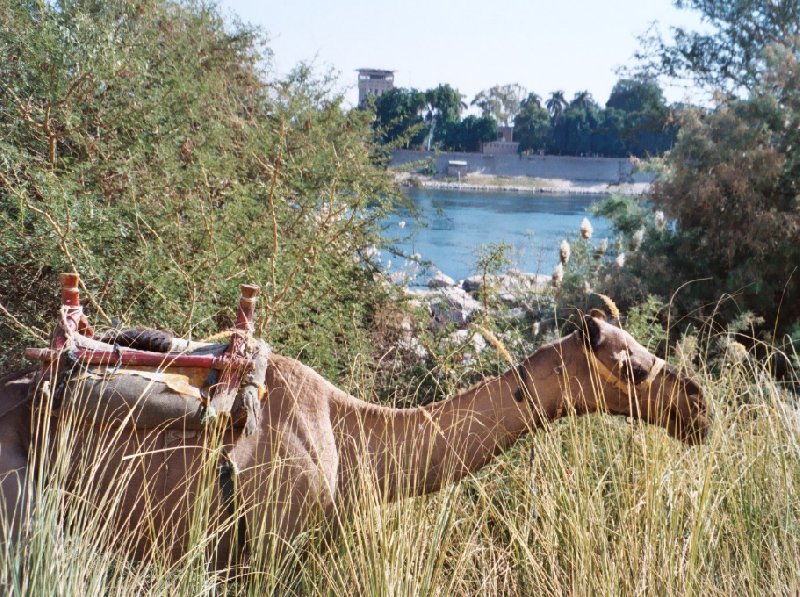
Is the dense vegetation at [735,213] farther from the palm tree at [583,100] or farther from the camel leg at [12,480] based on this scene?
the palm tree at [583,100]

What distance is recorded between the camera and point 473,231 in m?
19.5

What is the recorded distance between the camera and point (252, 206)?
595 centimetres

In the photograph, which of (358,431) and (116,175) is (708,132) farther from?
(358,431)

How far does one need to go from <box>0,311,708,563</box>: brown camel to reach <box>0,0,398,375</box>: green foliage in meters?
1.36

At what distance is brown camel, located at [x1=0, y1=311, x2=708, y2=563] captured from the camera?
111 inches

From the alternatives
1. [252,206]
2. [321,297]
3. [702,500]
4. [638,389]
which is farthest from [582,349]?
[252,206]

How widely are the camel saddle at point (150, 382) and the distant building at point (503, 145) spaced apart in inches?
2039

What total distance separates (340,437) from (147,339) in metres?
0.75

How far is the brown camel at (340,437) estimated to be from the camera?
2.82 m

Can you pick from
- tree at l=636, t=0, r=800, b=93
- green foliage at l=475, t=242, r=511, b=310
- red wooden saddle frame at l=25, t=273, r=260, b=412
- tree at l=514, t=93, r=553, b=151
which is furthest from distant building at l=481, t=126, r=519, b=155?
red wooden saddle frame at l=25, t=273, r=260, b=412

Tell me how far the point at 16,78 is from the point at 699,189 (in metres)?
5.60

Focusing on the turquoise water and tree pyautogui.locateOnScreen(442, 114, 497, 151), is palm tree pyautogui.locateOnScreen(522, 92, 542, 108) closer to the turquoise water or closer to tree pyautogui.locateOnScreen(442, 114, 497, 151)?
tree pyautogui.locateOnScreen(442, 114, 497, 151)

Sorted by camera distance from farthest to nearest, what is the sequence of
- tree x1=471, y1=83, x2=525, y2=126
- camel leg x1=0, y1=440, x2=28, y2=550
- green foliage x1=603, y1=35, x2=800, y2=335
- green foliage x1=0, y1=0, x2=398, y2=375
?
tree x1=471, y1=83, x2=525, y2=126, green foliage x1=603, y1=35, x2=800, y2=335, green foliage x1=0, y1=0, x2=398, y2=375, camel leg x1=0, y1=440, x2=28, y2=550

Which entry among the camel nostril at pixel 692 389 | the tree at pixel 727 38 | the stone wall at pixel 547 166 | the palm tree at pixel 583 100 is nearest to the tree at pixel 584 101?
the palm tree at pixel 583 100
